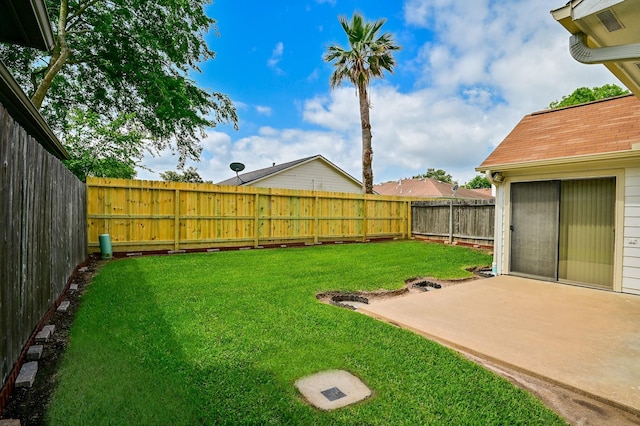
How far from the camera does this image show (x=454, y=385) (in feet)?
7.33

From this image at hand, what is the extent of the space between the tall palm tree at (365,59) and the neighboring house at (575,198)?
21.4 ft

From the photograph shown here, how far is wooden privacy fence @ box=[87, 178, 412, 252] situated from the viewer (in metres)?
7.41

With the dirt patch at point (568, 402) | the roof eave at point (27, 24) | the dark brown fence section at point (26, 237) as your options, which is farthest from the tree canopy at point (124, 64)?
the dirt patch at point (568, 402)

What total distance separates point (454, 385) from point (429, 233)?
33.9ft

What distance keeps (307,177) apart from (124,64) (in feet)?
33.0

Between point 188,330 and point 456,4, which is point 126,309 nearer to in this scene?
point 188,330

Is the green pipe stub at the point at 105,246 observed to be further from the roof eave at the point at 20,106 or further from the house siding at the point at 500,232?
the house siding at the point at 500,232

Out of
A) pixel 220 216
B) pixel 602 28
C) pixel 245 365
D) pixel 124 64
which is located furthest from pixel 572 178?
pixel 124 64

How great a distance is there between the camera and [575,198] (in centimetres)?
566

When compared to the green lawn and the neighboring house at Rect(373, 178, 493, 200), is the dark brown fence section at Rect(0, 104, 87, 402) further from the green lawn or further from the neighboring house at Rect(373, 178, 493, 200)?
the neighboring house at Rect(373, 178, 493, 200)

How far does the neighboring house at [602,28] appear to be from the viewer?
2156mm

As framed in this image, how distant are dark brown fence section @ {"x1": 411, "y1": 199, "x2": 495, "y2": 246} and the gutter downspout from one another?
832cm

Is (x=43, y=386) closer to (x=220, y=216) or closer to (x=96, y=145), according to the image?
(x=220, y=216)

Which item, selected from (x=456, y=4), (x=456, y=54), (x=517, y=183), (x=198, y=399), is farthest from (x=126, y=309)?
(x=456, y=54)
